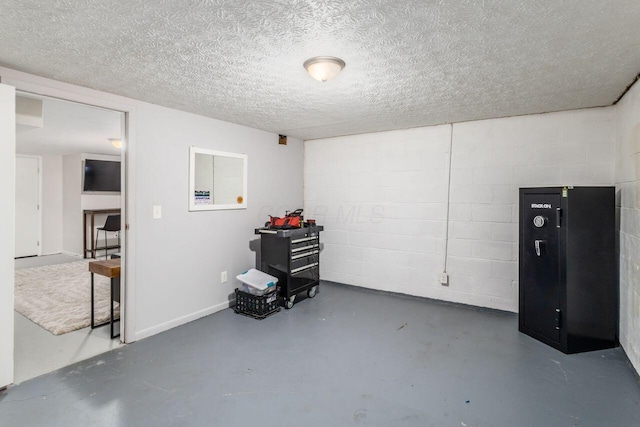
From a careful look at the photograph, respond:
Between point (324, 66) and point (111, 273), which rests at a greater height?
point (324, 66)

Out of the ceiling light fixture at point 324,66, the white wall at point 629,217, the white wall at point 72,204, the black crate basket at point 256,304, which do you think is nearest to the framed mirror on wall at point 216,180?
the black crate basket at point 256,304

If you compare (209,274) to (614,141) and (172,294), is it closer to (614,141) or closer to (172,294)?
(172,294)

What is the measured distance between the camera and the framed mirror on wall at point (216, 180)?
3.39 metres

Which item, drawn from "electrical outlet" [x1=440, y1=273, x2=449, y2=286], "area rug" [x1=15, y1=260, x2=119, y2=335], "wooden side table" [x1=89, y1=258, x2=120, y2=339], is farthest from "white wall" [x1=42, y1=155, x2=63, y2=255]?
"electrical outlet" [x1=440, y1=273, x2=449, y2=286]

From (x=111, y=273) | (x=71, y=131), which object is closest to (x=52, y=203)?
(x=71, y=131)

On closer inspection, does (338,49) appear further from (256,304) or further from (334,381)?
(256,304)

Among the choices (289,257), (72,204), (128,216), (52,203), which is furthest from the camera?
(52,203)

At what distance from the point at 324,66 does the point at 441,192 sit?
8.07ft

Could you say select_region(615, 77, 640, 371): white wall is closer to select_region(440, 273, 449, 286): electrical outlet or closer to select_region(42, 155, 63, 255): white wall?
select_region(440, 273, 449, 286): electrical outlet

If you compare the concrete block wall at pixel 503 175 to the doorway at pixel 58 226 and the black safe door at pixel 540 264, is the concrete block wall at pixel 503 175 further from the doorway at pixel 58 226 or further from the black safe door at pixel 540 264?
the doorway at pixel 58 226

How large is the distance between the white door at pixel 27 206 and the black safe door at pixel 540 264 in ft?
28.7

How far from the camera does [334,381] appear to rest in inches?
90.0

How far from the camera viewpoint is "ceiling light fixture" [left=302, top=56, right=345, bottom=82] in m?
2.05

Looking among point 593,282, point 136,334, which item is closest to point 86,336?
point 136,334
